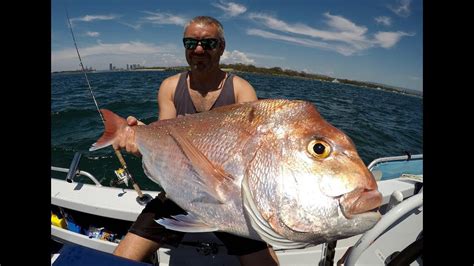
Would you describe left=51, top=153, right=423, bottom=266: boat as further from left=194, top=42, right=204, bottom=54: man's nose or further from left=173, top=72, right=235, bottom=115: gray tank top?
left=194, top=42, right=204, bottom=54: man's nose

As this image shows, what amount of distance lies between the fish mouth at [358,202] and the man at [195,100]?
1.15 metres

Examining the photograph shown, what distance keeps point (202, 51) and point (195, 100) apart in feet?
1.51

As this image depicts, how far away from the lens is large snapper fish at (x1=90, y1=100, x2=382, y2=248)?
3.76 feet

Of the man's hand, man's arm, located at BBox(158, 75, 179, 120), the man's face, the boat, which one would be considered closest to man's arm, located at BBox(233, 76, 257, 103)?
the man's face

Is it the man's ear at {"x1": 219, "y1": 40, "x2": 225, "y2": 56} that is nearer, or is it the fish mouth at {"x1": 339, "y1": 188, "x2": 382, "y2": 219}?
the fish mouth at {"x1": 339, "y1": 188, "x2": 382, "y2": 219}

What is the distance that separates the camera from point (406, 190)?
3152 mm

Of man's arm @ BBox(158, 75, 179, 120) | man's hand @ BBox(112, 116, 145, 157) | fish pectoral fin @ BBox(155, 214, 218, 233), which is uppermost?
man's arm @ BBox(158, 75, 179, 120)

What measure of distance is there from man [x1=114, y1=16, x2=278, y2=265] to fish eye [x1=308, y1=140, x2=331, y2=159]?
1150 mm

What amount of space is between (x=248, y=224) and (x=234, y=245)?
904 mm

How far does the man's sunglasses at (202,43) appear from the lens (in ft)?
7.67

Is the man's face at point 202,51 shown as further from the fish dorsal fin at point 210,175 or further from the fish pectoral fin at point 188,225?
the fish pectoral fin at point 188,225

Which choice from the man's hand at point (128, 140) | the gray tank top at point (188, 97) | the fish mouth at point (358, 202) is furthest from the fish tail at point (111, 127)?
the fish mouth at point (358, 202)
